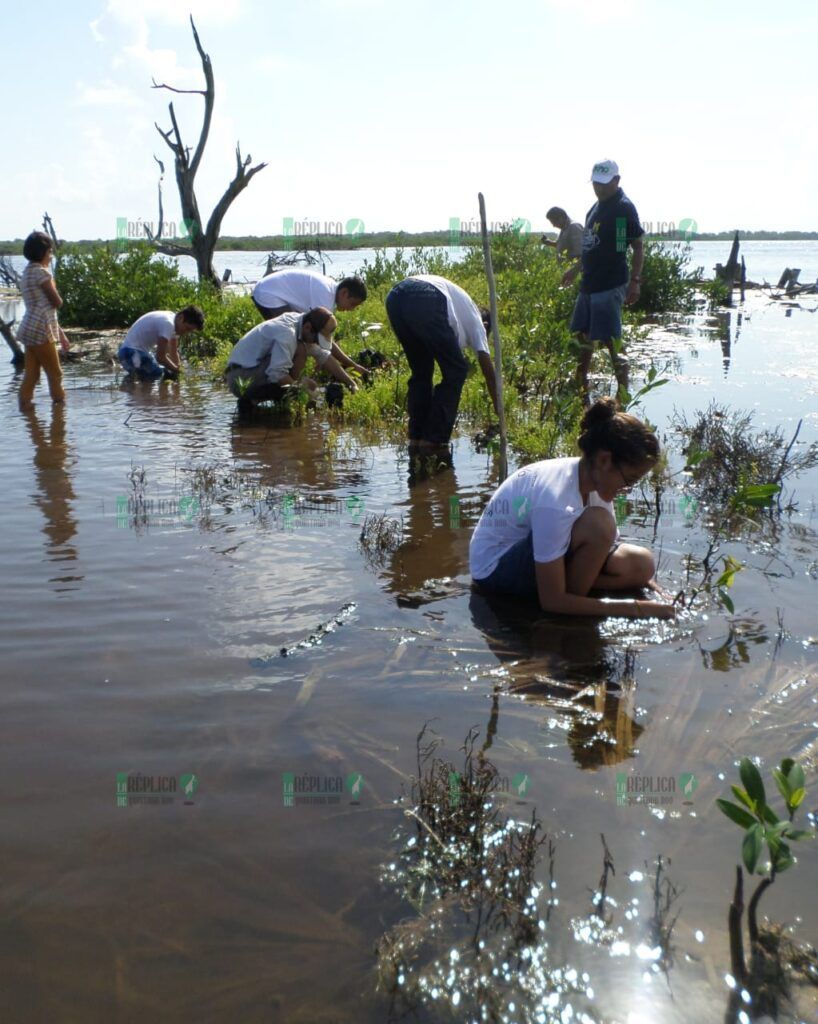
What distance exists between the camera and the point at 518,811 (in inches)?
110

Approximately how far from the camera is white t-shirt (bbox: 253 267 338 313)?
9.15 meters

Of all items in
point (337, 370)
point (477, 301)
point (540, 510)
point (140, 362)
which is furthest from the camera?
point (477, 301)

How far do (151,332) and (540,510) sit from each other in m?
8.64

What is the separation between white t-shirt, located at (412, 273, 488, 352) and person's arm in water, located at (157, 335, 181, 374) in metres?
5.41

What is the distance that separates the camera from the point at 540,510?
3.82 metres

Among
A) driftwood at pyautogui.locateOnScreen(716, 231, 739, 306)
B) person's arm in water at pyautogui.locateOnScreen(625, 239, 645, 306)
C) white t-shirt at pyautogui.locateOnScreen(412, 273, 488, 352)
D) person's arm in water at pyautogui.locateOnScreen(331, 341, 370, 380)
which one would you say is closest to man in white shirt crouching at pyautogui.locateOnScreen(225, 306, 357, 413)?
person's arm in water at pyautogui.locateOnScreen(331, 341, 370, 380)

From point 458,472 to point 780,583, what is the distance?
2.78 metres

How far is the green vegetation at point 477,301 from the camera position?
848 cm

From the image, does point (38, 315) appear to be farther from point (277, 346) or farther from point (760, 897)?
point (760, 897)

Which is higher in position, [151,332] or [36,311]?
[36,311]

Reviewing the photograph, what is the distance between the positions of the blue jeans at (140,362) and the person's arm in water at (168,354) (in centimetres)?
10

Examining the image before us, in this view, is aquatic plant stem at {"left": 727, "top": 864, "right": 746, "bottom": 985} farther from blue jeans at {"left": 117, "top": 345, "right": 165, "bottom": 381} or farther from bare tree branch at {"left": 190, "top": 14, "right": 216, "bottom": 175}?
bare tree branch at {"left": 190, "top": 14, "right": 216, "bottom": 175}

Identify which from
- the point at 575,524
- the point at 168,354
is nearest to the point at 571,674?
the point at 575,524

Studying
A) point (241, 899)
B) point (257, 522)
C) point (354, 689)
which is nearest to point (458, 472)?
point (257, 522)
